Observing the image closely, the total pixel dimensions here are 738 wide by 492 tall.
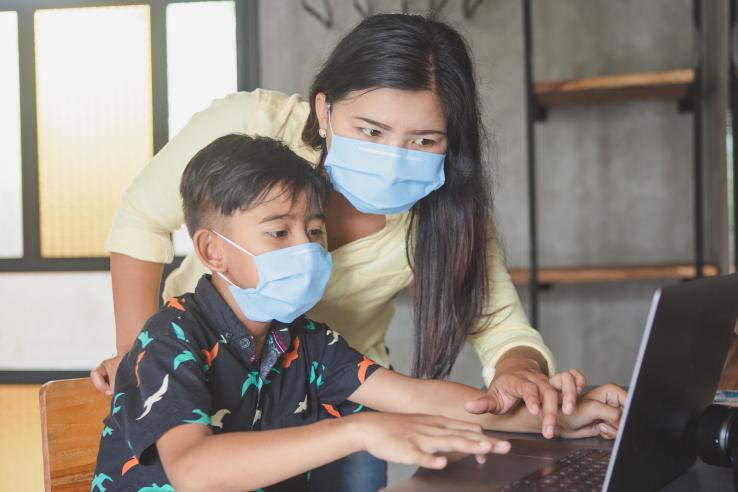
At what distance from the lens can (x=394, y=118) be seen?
115cm

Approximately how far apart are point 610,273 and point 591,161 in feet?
1.84

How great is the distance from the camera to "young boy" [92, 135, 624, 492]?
0.90m

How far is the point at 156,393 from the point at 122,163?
2413 mm

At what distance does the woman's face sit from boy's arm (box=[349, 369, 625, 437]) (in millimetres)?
339

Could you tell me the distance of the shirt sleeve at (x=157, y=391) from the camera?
0.90 m

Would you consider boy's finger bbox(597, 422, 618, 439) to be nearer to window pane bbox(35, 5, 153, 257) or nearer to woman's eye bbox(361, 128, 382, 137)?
woman's eye bbox(361, 128, 382, 137)

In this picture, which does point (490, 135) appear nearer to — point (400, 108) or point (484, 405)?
point (400, 108)

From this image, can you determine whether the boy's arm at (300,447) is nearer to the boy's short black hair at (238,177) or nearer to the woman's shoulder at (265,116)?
the boy's short black hair at (238,177)

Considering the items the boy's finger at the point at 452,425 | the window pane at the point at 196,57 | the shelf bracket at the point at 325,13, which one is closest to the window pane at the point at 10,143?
the window pane at the point at 196,57

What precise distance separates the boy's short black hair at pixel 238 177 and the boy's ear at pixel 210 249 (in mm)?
19

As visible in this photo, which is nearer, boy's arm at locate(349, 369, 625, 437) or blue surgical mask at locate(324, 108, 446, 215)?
boy's arm at locate(349, 369, 625, 437)

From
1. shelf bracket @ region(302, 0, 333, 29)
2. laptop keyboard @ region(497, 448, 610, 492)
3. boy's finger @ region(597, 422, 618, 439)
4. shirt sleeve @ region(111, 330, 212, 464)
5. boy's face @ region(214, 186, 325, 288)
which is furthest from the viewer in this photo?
shelf bracket @ region(302, 0, 333, 29)

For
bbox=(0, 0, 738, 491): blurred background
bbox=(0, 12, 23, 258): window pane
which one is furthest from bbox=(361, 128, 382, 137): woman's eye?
bbox=(0, 12, 23, 258): window pane

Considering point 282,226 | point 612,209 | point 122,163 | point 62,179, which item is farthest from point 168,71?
point 282,226
